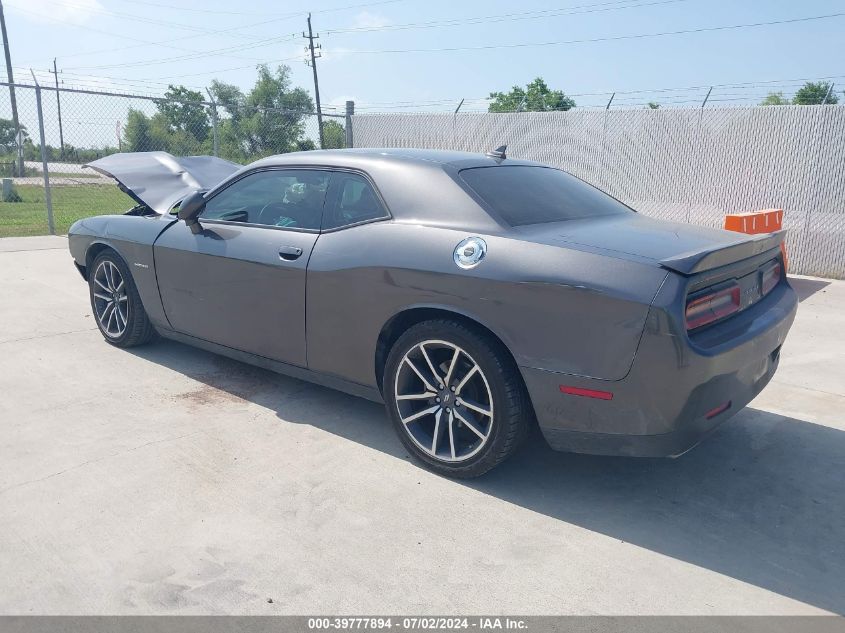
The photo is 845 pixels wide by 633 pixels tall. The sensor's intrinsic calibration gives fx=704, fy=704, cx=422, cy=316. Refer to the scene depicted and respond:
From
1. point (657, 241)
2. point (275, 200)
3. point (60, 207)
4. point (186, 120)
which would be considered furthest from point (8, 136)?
point (657, 241)

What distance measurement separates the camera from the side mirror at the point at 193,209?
14.2ft

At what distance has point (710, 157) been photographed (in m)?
10.3

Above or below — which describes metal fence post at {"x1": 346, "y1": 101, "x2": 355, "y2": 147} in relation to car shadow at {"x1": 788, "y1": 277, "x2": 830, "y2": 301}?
above

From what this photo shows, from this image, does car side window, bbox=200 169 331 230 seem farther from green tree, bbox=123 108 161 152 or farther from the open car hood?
green tree, bbox=123 108 161 152

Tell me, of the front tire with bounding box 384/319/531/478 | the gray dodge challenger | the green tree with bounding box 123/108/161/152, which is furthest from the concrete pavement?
the green tree with bounding box 123/108/161/152

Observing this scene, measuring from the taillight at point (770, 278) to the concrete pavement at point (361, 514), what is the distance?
0.85 m

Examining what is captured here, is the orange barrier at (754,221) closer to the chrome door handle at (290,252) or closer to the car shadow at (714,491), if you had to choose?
the car shadow at (714,491)

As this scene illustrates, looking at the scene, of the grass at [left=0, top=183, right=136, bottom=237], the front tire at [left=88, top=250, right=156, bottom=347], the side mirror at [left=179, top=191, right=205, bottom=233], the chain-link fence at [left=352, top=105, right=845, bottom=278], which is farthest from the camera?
the grass at [left=0, top=183, right=136, bottom=237]

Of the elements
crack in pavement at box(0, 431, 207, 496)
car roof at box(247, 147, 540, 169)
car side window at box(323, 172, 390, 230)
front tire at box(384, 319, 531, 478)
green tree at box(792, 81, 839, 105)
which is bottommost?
crack in pavement at box(0, 431, 207, 496)

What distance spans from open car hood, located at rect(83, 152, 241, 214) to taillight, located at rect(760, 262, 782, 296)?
3.82 meters

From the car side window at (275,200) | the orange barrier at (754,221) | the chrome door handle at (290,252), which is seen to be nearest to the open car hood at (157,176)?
the car side window at (275,200)

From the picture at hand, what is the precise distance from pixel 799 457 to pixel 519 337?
1.79 meters

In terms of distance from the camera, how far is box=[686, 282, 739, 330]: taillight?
281cm

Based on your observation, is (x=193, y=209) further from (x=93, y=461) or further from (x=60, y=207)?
(x=60, y=207)
